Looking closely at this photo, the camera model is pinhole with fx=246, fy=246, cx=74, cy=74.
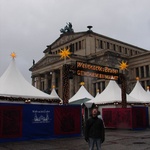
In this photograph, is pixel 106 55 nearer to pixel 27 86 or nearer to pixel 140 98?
pixel 140 98

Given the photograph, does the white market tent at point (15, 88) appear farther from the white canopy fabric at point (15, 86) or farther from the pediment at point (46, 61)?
the pediment at point (46, 61)

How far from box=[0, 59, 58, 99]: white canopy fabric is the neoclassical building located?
32510 millimetres

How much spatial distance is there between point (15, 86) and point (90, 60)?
45898 mm

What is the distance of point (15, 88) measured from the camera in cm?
1823

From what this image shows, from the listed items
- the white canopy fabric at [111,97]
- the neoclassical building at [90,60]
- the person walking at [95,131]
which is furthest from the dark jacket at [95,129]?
the neoclassical building at [90,60]

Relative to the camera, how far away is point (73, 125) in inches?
644

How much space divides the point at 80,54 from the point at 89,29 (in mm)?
7398

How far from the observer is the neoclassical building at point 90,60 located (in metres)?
59.6

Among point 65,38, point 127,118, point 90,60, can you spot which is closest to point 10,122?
point 127,118

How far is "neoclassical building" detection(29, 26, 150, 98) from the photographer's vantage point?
59.6 metres

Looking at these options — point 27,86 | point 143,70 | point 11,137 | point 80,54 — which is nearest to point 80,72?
point 27,86

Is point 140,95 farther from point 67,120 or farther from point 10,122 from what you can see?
point 10,122

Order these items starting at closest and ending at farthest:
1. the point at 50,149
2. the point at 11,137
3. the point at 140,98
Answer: the point at 50,149, the point at 11,137, the point at 140,98

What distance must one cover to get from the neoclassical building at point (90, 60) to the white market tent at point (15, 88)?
1278 inches
